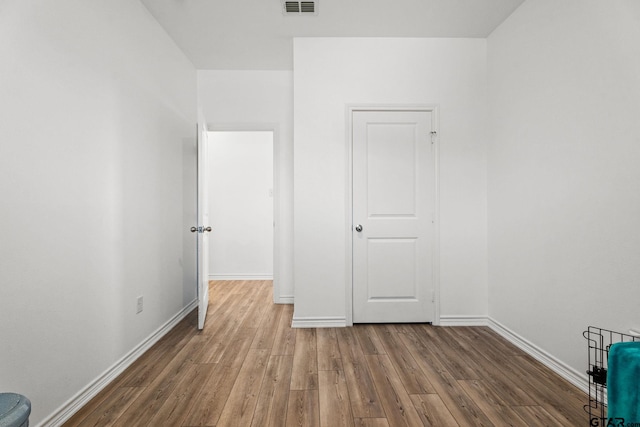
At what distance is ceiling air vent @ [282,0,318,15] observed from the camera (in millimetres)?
2691

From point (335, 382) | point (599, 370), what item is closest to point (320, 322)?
point (335, 382)

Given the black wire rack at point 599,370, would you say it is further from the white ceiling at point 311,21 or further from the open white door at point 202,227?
the open white door at point 202,227

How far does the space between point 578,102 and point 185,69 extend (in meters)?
3.44

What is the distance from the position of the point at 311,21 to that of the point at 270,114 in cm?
129

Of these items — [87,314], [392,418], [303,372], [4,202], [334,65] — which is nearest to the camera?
[4,202]

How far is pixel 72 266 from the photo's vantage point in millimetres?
1899

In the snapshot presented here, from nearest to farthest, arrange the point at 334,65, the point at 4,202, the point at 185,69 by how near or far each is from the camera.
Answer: the point at 4,202
the point at 334,65
the point at 185,69

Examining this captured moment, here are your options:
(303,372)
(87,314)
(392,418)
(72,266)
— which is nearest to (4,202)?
(72,266)

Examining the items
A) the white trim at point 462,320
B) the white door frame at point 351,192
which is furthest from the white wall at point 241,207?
the white trim at point 462,320

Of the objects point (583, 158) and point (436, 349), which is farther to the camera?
point (436, 349)

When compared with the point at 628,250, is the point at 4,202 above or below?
above

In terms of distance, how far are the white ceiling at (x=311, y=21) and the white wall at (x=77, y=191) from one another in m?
0.32

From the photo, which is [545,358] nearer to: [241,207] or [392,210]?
[392,210]

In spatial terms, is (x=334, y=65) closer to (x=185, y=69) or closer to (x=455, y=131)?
(x=455, y=131)
